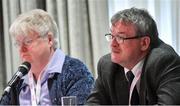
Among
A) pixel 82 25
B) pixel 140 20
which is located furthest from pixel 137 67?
pixel 82 25

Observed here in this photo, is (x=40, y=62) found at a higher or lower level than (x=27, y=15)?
lower

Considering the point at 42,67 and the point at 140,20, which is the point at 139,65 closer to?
the point at 140,20

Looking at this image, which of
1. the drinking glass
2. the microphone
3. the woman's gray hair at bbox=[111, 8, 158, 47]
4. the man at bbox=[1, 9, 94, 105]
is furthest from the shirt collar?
the microphone

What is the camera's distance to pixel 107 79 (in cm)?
221

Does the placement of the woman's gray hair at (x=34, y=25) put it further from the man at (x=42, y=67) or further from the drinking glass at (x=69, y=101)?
the drinking glass at (x=69, y=101)

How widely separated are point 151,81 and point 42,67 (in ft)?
2.40

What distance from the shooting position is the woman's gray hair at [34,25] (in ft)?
7.79

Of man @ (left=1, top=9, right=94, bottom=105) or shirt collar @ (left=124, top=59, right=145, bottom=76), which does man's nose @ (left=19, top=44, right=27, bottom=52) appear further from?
shirt collar @ (left=124, top=59, right=145, bottom=76)

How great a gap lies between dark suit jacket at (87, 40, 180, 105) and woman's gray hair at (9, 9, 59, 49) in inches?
17.4

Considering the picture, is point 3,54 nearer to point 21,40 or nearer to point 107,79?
point 21,40

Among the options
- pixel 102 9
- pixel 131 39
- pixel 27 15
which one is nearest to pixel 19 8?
pixel 102 9

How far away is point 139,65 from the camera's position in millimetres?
2117

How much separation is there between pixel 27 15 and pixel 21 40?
16 centimetres

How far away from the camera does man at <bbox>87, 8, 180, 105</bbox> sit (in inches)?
78.2
